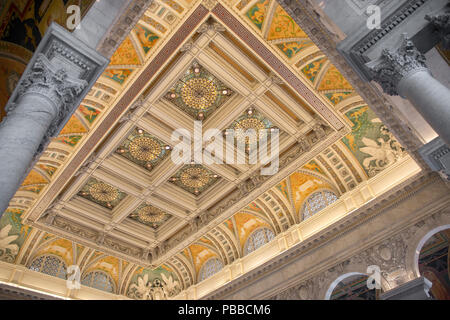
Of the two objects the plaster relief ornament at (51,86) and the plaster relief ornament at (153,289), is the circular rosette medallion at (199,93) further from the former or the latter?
the plaster relief ornament at (153,289)

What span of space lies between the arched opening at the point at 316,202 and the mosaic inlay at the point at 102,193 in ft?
27.2

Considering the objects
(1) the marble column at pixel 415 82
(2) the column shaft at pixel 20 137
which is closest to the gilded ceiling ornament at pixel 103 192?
(2) the column shaft at pixel 20 137

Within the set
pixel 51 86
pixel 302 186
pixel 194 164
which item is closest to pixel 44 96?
pixel 51 86

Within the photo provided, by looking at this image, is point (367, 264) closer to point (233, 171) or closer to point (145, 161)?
point (233, 171)

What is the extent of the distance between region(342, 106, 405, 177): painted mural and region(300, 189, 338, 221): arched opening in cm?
196

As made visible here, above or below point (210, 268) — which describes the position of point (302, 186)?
above

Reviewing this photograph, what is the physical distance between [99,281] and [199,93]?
1276cm

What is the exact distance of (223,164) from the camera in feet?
45.6

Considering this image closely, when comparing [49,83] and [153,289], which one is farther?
[153,289]

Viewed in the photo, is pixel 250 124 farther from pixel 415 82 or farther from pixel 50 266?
pixel 50 266

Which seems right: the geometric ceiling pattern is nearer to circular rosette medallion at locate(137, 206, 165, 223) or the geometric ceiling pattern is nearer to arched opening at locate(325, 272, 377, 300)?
circular rosette medallion at locate(137, 206, 165, 223)

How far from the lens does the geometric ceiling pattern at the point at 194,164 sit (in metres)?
9.92

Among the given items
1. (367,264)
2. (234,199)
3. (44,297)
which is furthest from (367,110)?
(44,297)

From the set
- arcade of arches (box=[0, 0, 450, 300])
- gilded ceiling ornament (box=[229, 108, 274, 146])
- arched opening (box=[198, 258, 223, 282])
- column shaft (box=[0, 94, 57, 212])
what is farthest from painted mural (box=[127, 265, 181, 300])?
column shaft (box=[0, 94, 57, 212])
